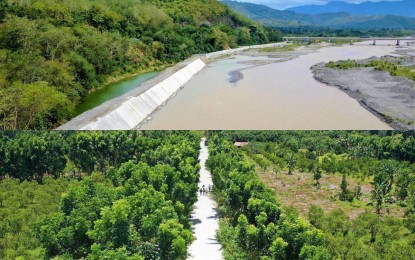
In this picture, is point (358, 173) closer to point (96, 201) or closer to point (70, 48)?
point (96, 201)

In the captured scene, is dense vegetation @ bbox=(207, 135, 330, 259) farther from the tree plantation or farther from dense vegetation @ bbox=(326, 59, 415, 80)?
dense vegetation @ bbox=(326, 59, 415, 80)

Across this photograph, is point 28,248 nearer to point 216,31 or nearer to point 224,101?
point 224,101

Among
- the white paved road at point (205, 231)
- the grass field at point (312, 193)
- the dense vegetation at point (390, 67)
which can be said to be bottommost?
the grass field at point (312, 193)

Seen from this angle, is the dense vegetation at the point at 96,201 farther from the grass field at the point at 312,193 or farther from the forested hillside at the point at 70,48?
the grass field at the point at 312,193

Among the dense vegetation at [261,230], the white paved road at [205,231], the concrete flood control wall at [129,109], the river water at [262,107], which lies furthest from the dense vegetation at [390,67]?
the dense vegetation at [261,230]

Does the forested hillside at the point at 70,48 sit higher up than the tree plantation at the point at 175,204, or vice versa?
the forested hillside at the point at 70,48

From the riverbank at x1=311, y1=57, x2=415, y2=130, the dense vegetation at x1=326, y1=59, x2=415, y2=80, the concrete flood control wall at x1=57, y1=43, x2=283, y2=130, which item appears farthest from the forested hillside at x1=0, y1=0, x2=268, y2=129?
the dense vegetation at x1=326, y1=59, x2=415, y2=80

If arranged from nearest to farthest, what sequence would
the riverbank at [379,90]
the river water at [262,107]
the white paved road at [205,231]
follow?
the white paved road at [205,231]
the river water at [262,107]
the riverbank at [379,90]
